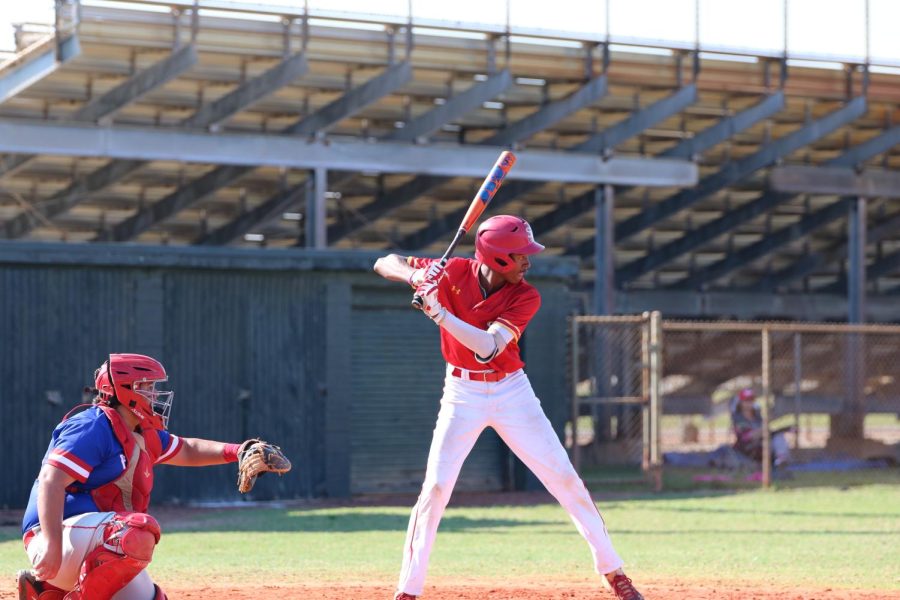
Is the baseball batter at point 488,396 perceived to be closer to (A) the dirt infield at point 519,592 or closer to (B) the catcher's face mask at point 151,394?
(A) the dirt infield at point 519,592

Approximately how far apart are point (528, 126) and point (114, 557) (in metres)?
15.5

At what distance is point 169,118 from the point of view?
2017cm

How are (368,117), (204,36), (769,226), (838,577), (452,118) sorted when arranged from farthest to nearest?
(769,226) → (368,117) → (452,118) → (204,36) → (838,577)

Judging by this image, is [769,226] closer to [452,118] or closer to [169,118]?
[452,118]

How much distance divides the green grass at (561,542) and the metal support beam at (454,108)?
622 centimetres

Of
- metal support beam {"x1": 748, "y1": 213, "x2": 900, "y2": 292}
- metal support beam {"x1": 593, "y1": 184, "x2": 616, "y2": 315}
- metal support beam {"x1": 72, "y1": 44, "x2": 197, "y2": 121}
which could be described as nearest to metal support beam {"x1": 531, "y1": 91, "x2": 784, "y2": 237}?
metal support beam {"x1": 593, "y1": 184, "x2": 616, "y2": 315}

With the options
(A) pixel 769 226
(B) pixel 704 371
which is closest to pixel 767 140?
(A) pixel 769 226

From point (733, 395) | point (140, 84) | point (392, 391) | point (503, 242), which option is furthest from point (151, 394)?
point (733, 395)

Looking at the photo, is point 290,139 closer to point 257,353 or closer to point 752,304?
point 257,353

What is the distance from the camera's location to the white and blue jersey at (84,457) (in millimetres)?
5547

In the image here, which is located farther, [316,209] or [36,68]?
[316,209]

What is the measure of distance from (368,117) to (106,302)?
6.98 meters

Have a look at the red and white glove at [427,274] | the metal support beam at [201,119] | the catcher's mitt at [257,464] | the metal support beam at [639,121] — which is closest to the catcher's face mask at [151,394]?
the catcher's mitt at [257,464]

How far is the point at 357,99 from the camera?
1891 centimetres
